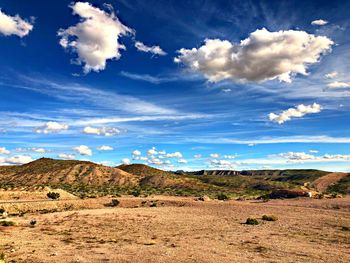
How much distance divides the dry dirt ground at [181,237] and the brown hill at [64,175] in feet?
288

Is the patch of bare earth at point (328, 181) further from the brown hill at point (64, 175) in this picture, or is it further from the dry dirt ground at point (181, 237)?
the dry dirt ground at point (181, 237)

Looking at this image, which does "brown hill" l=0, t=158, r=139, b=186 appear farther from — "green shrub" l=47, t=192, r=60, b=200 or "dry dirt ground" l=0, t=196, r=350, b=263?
"dry dirt ground" l=0, t=196, r=350, b=263

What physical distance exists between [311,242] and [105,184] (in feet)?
Result: 347

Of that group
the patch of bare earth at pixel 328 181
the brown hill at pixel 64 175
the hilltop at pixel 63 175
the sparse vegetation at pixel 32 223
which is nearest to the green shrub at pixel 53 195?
the sparse vegetation at pixel 32 223

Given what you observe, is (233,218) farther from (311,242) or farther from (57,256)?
(57,256)

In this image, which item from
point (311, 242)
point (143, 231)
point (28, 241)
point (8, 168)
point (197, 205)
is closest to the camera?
point (311, 242)

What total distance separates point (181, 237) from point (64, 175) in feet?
379

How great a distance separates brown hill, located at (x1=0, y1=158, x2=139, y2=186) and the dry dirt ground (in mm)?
87655

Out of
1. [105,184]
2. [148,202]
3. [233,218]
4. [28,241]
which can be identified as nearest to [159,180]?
[105,184]

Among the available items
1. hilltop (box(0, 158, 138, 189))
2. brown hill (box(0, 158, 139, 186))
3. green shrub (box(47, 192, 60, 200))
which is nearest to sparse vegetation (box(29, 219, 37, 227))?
green shrub (box(47, 192, 60, 200))

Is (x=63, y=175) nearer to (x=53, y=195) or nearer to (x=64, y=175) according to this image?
(x=64, y=175)

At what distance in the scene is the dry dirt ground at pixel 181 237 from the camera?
62.8 feet

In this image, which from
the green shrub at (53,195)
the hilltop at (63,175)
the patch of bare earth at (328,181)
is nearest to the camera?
the green shrub at (53,195)

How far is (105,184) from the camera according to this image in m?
123
